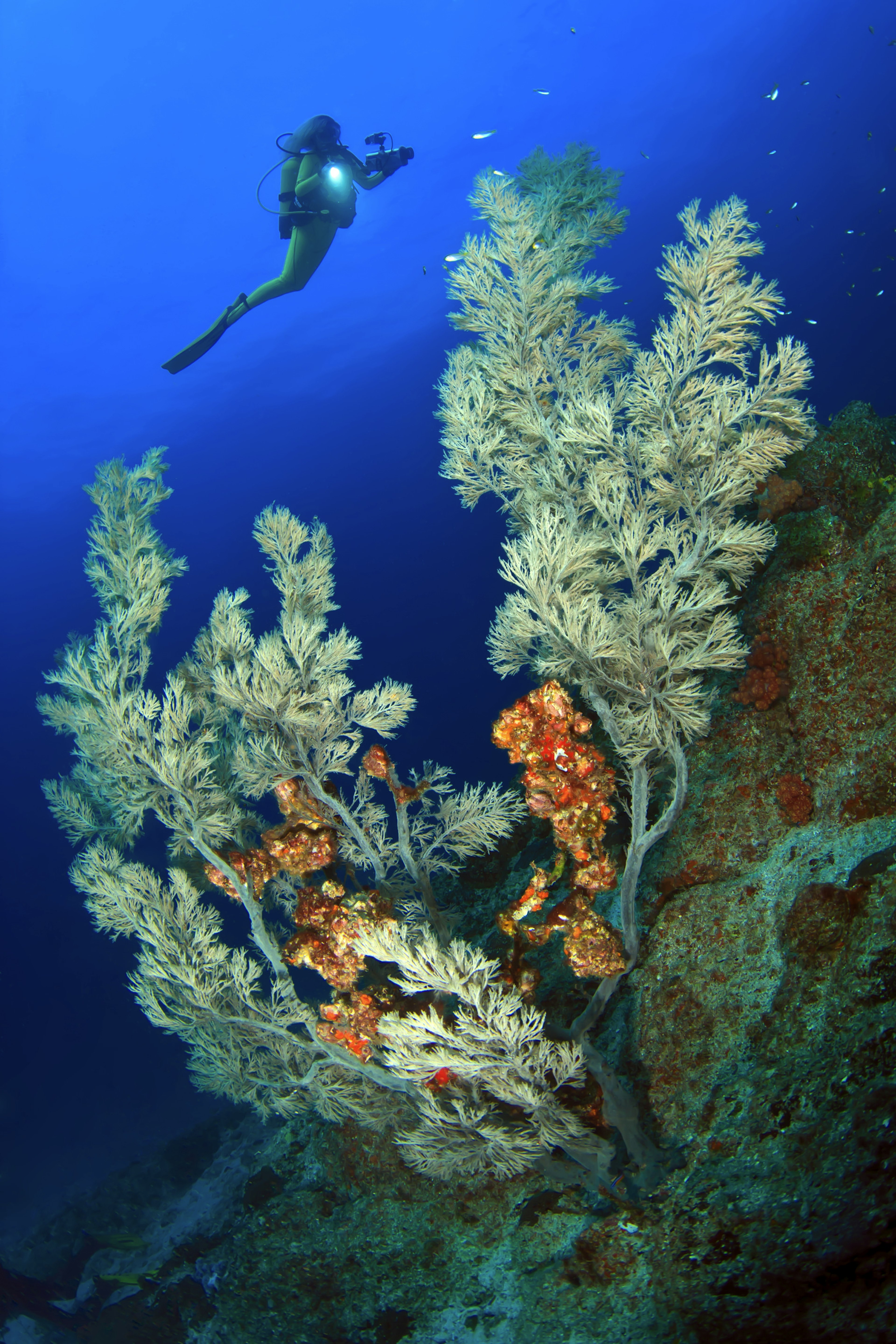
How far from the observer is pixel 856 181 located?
44.3 m

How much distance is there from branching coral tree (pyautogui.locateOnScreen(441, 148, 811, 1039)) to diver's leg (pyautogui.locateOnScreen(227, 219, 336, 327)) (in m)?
7.60

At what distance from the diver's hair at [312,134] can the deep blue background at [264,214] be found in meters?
20.9

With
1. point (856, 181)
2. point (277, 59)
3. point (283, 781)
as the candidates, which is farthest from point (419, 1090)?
point (856, 181)

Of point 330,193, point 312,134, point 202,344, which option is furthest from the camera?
point 202,344

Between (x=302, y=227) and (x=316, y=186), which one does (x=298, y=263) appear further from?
(x=316, y=186)

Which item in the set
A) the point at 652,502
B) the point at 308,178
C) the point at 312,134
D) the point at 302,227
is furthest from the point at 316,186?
the point at 652,502

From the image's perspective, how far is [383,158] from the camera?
9.80m

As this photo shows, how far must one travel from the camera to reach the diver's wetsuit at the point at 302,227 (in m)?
10.2

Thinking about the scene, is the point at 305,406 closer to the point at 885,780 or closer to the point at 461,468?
the point at 461,468

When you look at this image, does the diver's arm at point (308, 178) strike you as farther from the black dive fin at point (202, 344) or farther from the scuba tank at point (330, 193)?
the black dive fin at point (202, 344)

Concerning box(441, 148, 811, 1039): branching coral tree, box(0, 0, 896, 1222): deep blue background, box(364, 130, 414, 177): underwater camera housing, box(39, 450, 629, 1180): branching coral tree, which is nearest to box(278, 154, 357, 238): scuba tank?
box(364, 130, 414, 177): underwater camera housing

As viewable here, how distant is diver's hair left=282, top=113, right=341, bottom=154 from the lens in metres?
9.69

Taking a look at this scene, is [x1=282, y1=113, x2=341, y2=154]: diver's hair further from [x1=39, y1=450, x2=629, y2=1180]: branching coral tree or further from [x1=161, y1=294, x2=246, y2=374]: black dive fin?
[x1=39, y1=450, x2=629, y2=1180]: branching coral tree

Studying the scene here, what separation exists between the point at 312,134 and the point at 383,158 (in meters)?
1.27
